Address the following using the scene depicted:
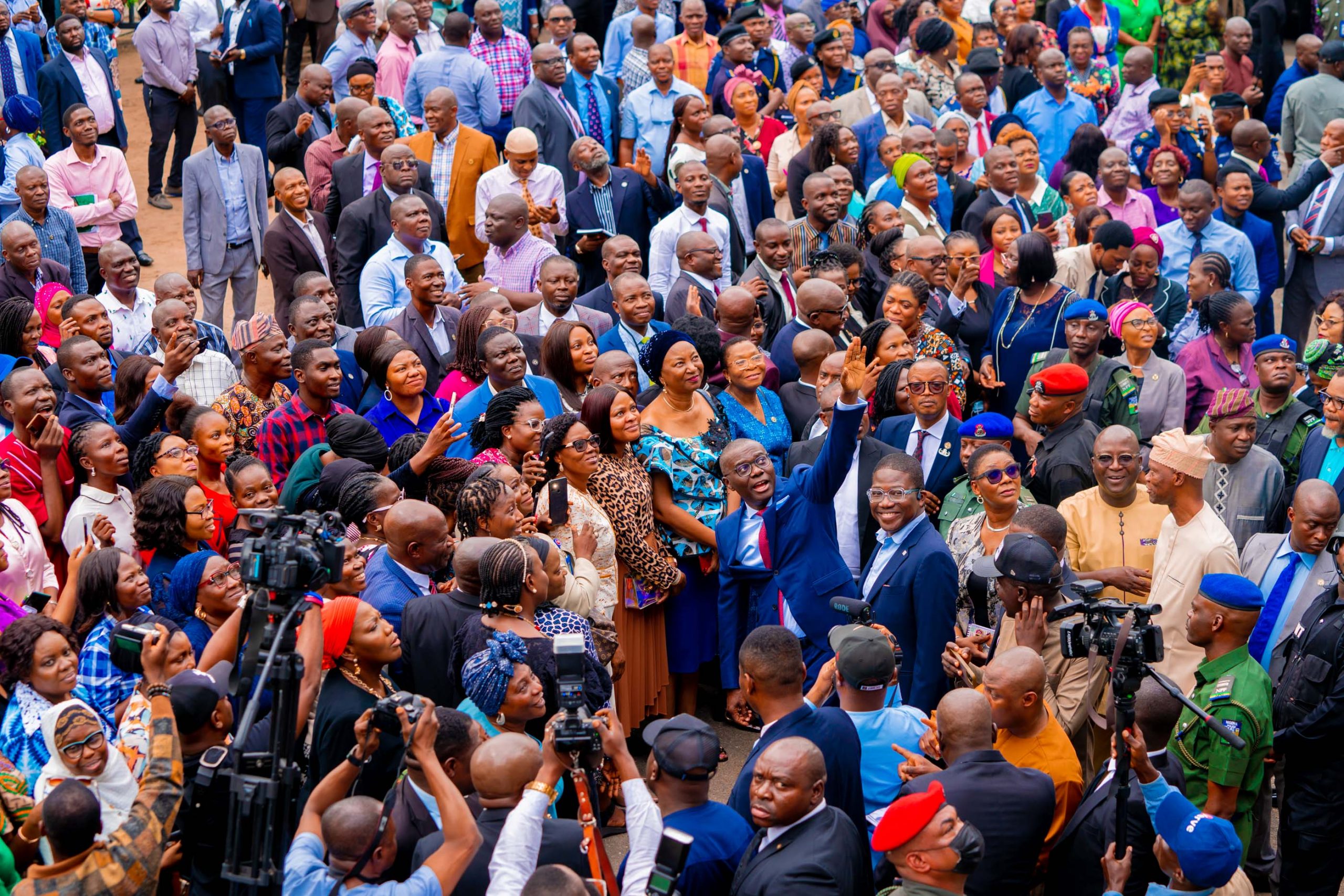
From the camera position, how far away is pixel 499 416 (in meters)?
7.00

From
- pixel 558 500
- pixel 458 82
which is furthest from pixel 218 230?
pixel 558 500

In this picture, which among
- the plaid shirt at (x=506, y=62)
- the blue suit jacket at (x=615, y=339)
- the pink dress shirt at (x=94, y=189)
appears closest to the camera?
the blue suit jacket at (x=615, y=339)

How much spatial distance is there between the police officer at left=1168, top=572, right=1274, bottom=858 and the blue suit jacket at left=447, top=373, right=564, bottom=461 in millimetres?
3310

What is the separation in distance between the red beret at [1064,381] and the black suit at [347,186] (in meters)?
4.71

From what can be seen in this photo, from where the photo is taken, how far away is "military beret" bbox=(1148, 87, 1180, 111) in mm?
11922

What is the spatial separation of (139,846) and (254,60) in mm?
10751

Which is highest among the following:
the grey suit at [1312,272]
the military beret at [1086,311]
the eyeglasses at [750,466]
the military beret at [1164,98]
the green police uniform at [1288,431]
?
the military beret at [1164,98]

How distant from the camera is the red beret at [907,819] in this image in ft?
14.0

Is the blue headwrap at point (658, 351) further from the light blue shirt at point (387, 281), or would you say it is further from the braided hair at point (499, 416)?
the light blue shirt at point (387, 281)

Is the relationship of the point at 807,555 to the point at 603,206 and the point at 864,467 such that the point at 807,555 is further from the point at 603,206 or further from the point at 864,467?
the point at 603,206

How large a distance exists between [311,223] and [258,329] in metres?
2.66

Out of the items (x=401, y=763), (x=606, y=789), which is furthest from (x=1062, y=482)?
(x=401, y=763)

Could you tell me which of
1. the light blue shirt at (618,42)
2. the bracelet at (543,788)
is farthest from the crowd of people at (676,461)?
the light blue shirt at (618,42)

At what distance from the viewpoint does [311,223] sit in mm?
10000
